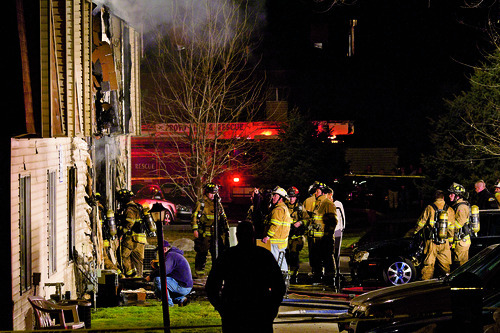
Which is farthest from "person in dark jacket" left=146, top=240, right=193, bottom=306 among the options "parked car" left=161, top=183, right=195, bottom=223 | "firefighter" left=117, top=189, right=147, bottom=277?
"parked car" left=161, top=183, right=195, bottom=223

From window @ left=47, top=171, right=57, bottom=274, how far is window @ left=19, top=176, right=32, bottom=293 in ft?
4.66

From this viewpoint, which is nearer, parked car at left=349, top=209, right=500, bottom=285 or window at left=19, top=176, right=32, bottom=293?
window at left=19, top=176, right=32, bottom=293

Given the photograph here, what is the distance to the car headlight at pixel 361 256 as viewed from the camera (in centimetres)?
1316

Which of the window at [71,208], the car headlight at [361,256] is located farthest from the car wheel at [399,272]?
the window at [71,208]

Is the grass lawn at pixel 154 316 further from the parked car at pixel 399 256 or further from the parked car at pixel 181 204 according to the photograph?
the parked car at pixel 181 204

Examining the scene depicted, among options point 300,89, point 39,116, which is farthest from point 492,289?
point 300,89

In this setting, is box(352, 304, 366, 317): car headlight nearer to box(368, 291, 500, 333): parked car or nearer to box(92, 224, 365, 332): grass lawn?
box(368, 291, 500, 333): parked car

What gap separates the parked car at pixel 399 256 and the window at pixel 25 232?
6702mm

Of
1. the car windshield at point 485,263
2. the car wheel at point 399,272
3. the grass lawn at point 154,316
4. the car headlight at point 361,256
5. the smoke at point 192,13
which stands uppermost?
the smoke at point 192,13

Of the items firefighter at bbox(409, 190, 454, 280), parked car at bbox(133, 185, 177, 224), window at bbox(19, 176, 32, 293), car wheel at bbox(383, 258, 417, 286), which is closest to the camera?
window at bbox(19, 176, 32, 293)

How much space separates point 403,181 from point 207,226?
75.6 feet

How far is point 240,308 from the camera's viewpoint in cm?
571

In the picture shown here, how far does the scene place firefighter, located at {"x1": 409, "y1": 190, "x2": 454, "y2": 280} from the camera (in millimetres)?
12758

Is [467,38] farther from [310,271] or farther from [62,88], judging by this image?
[62,88]
